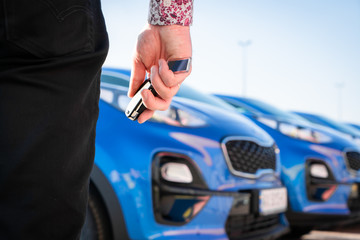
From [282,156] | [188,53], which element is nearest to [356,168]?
[282,156]

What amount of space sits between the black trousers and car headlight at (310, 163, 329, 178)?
9.09ft

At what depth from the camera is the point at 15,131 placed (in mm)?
709

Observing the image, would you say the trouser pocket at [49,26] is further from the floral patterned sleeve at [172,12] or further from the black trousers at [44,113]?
the floral patterned sleeve at [172,12]

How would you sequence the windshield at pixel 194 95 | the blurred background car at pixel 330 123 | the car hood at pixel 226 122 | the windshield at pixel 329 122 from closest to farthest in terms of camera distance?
the car hood at pixel 226 122
the windshield at pixel 194 95
the blurred background car at pixel 330 123
the windshield at pixel 329 122

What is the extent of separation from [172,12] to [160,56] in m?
0.13

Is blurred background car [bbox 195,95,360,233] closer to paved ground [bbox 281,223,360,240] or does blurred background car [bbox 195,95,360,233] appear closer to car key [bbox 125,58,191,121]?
paved ground [bbox 281,223,360,240]

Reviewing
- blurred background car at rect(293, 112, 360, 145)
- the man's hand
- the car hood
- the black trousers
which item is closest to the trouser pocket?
the black trousers

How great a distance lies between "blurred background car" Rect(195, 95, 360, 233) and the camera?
3.14 m

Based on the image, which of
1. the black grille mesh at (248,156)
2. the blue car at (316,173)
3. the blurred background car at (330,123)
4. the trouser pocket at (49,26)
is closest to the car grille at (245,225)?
the black grille mesh at (248,156)

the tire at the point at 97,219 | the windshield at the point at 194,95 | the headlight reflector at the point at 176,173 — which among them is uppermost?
the windshield at the point at 194,95

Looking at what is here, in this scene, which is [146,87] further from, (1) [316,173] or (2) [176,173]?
(1) [316,173]

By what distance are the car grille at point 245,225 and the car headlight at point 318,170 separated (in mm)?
914

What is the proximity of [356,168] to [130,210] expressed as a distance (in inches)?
102

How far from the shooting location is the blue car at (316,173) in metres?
3.14
